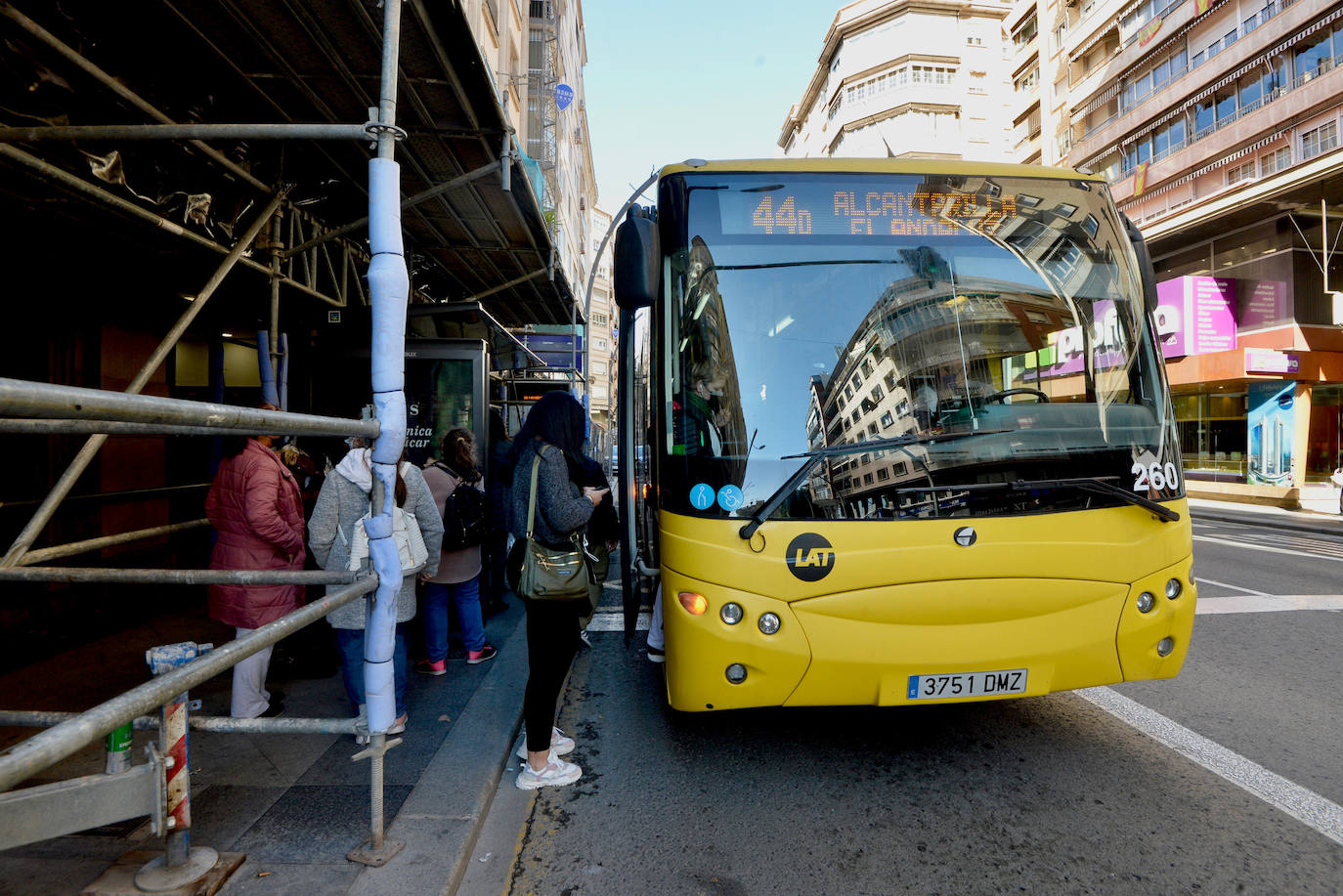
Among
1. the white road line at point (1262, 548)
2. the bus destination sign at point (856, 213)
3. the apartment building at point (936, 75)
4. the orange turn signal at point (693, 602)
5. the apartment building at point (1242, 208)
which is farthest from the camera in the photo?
the apartment building at point (936, 75)

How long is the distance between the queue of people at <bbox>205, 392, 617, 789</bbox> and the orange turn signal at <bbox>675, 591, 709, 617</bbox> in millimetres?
479

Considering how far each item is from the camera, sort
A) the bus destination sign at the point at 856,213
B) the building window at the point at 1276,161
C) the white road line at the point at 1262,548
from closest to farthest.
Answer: the bus destination sign at the point at 856,213
the white road line at the point at 1262,548
the building window at the point at 1276,161

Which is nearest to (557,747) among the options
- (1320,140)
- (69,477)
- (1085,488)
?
(69,477)

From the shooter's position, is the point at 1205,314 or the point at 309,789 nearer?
the point at 309,789

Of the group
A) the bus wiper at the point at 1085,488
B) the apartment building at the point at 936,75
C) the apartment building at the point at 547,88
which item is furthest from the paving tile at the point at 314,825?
the apartment building at the point at 936,75

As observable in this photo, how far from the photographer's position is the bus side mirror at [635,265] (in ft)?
11.4

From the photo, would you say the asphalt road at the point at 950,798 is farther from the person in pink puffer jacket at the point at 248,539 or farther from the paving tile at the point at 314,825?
the person in pink puffer jacket at the point at 248,539

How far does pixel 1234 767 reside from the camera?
141 inches

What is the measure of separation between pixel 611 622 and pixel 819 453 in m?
4.21

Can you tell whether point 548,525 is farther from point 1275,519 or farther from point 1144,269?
point 1275,519

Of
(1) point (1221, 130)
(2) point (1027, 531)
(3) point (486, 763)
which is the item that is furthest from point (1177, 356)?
(3) point (486, 763)

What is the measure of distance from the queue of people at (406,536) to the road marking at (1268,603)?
20.6 feet

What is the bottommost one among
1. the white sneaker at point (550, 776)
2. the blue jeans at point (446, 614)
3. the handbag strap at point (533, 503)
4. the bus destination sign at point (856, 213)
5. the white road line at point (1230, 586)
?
the white road line at point (1230, 586)

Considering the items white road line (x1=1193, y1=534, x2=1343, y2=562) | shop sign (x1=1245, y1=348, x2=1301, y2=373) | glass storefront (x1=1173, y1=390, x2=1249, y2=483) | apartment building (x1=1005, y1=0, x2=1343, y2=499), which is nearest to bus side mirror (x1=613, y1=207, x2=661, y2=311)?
white road line (x1=1193, y1=534, x2=1343, y2=562)
